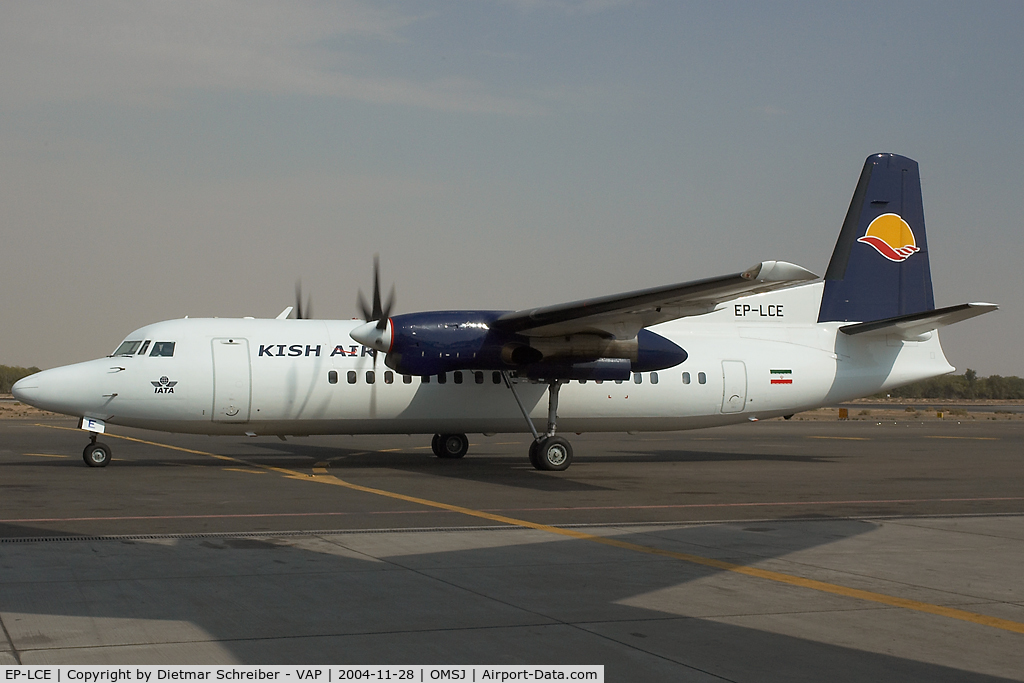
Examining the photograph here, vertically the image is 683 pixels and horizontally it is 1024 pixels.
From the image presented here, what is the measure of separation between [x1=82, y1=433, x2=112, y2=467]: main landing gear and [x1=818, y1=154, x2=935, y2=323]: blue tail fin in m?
17.0

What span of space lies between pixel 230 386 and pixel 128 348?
7.56ft

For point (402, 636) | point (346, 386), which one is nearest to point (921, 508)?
point (402, 636)

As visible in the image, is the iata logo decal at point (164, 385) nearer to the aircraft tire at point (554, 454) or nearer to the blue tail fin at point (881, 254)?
the aircraft tire at point (554, 454)

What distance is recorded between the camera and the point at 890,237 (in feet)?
80.4

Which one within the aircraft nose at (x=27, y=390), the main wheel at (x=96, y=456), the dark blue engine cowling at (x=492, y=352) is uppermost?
the dark blue engine cowling at (x=492, y=352)

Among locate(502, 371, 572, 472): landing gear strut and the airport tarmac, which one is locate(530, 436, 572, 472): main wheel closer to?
locate(502, 371, 572, 472): landing gear strut

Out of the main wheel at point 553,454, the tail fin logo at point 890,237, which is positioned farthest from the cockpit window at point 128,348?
the tail fin logo at point 890,237

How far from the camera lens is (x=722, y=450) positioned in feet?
90.0

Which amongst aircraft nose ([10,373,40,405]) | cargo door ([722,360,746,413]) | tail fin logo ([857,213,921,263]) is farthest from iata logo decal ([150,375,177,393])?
tail fin logo ([857,213,921,263])

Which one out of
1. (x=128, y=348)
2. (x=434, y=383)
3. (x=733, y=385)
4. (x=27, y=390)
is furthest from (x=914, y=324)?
(x=27, y=390)

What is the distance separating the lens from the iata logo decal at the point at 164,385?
19188mm

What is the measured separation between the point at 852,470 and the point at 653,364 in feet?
16.2

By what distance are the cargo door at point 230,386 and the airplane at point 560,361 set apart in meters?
0.03

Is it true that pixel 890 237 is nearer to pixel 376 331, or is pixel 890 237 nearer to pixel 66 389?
pixel 376 331
